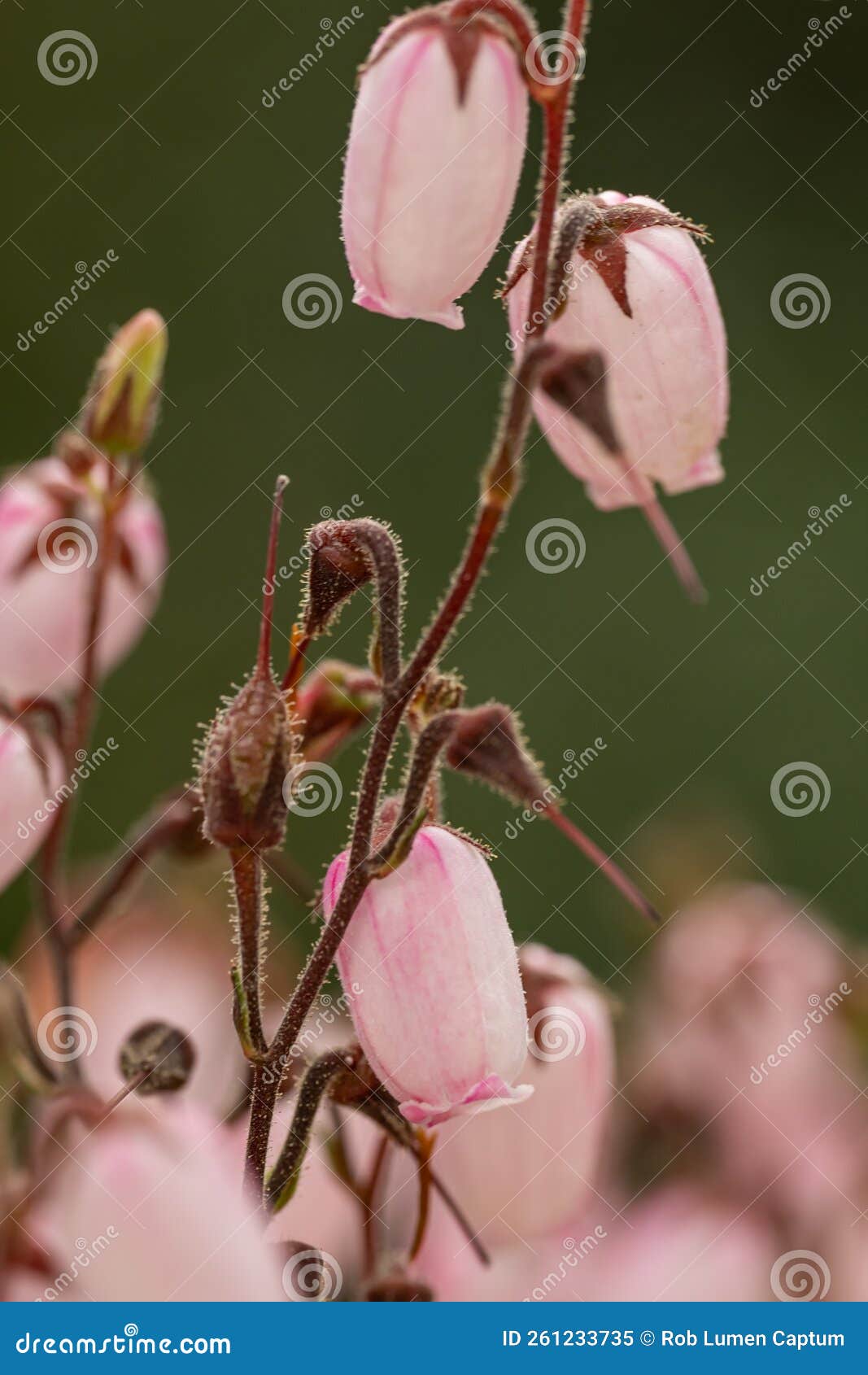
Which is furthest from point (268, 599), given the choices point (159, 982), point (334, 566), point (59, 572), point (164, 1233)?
point (159, 982)

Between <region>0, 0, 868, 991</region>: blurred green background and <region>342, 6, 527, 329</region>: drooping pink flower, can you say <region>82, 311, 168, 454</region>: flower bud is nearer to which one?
<region>342, 6, 527, 329</region>: drooping pink flower

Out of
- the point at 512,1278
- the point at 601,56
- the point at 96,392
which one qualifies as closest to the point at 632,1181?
the point at 512,1278

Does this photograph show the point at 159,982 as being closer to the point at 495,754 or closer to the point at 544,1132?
the point at 544,1132

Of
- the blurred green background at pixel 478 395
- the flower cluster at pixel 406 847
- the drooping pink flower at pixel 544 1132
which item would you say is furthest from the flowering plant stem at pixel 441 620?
the blurred green background at pixel 478 395

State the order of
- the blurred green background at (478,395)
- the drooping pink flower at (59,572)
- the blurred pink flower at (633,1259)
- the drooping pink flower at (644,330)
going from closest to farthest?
the drooping pink flower at (644,330) → the blurred pink flower at (633,1259) → the drooping pink flower at (59,572) → the blurred green background at (478,395)

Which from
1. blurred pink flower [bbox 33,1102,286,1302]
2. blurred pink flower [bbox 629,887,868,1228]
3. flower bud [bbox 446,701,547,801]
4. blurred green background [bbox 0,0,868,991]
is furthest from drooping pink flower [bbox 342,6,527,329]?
blurred green background [bbox 0,0,868,991]

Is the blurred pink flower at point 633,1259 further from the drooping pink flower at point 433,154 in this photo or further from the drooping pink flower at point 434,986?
the drooping pink flower at point 433,154
